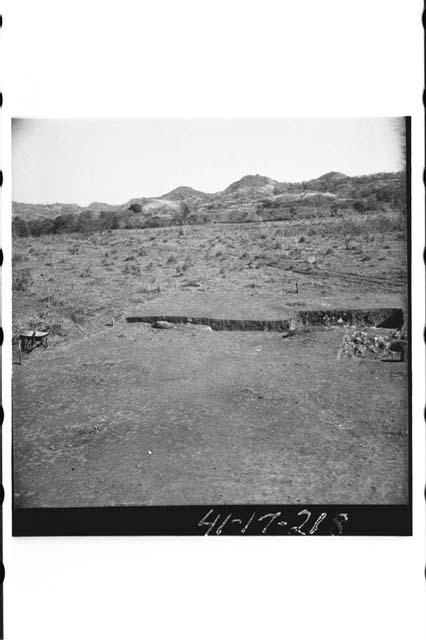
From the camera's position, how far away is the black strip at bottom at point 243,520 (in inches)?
150

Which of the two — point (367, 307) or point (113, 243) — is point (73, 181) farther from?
point (367, 307)

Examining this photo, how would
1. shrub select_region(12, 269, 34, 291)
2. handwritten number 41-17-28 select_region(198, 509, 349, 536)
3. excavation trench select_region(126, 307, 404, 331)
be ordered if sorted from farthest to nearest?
excavation trench select_region(126, 307, 404, 331) → shrub select_region(12, 269, 34, 291) → handwritten number 41-17-28 select_region(198, 509, 349, 536)

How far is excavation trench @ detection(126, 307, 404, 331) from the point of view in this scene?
417cm

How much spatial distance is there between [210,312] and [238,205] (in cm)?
93

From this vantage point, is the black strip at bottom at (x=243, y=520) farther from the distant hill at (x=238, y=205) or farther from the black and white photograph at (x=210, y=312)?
the distant hill at (x=238, y=205)

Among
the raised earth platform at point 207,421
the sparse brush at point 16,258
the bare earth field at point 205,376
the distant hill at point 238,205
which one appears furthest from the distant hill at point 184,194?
the sparse brush at point 16,258

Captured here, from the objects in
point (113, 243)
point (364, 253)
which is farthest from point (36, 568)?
point (364, 253)

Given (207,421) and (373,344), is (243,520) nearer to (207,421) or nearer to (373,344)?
(207,421)

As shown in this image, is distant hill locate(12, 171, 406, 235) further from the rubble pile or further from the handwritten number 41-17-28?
the handwritten number 41-17-28

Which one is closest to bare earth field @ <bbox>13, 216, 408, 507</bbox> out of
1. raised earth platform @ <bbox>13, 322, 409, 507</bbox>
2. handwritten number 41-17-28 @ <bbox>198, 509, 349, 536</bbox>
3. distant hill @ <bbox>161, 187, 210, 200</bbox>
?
raised earth platform @ <bbox>13, 322, 409, 507</bbox>

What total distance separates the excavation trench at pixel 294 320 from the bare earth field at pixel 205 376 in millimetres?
55

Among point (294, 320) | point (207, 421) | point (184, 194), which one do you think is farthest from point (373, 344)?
point (184, 194)

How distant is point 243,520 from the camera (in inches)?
151

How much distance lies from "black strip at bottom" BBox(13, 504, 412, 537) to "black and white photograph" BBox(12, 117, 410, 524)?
7 centimetres
